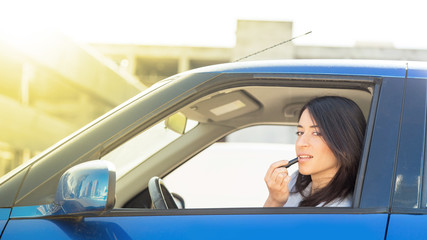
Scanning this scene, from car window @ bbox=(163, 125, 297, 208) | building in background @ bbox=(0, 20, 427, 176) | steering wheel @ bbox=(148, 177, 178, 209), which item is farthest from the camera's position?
building in background @ bbox=(0, 20, 427, 176)

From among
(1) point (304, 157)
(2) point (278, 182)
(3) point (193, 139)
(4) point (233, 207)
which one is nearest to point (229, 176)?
(3) point (193, 139)

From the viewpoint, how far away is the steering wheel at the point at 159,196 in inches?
84.9

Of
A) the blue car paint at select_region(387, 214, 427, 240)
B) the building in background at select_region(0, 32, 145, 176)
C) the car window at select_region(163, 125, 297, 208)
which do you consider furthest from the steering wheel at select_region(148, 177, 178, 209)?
the building in background at select_region(0, 32, 145, 176)

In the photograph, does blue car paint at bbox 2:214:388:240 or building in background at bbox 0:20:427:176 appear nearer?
blue car paint at bbox 2:214:388:240

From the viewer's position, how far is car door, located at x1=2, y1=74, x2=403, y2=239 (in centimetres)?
160

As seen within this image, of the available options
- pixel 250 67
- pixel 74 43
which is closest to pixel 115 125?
pixel 250 67

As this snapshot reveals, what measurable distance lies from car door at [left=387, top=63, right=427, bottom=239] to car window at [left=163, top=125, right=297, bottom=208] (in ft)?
5.48

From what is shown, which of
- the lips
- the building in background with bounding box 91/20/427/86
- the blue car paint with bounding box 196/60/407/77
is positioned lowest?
the lips

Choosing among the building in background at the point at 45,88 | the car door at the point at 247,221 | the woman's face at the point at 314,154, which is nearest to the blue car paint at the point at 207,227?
the car door at the point at 247,221

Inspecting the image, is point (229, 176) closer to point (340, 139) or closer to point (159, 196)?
point (159, 196)

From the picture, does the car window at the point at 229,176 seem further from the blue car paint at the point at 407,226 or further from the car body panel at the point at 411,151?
the blue car paint at the point at 407,226

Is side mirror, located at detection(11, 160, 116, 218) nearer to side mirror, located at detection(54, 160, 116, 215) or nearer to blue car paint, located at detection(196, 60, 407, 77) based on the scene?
side mirror, located at detection(54, 160, 116, 215)

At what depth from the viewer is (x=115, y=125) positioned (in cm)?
178

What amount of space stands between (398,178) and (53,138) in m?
18.6
